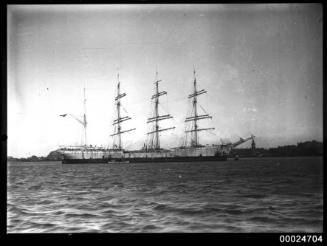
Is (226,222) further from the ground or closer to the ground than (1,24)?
closer to the ground

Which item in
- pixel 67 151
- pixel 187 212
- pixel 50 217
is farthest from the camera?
pixel 67 151

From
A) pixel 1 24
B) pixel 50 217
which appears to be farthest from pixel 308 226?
pixel 1 24

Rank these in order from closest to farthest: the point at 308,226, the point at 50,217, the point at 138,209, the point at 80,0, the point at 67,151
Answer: the point at 80,0, the point at 308,226, the point at 50,217, the point at 138,209, the point at 67,151

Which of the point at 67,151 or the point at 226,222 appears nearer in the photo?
the point at 226,222

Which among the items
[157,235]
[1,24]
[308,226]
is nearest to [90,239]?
[157,235]

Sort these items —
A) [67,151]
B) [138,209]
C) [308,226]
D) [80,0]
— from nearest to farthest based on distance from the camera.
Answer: [80,0] < [308,226] < [138,209] < [67,151]

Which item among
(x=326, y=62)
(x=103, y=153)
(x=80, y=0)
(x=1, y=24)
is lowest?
(x=103, y=153)

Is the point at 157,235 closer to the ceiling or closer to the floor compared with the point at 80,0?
closer to the floor

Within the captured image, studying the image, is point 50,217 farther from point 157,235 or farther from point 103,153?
point 103,153

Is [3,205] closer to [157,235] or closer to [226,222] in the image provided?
[157,235]
